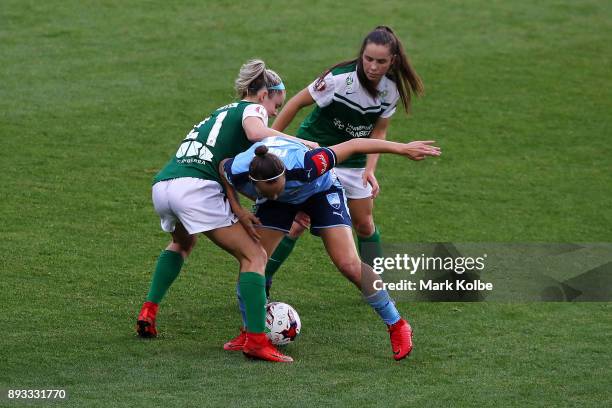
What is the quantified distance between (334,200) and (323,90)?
101 centimetres

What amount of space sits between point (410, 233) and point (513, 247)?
0.87 m

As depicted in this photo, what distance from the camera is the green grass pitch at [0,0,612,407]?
19.0 feet

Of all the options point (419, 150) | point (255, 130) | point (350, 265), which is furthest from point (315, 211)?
point (419, 150)

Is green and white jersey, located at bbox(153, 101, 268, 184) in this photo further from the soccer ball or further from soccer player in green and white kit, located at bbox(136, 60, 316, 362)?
the soccer ball

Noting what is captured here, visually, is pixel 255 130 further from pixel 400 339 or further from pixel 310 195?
pixel 400 339

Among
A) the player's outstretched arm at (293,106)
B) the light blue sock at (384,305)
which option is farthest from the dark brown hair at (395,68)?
the light blue sock at (384,305)

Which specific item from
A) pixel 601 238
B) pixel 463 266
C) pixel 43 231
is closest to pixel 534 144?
pixel 601 238

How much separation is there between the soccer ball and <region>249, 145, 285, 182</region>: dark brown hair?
1.04m

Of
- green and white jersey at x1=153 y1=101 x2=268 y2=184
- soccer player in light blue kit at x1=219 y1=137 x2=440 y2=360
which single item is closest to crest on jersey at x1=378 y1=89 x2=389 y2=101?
soccer player in light blue kit at x1=219 y1=137 x2=440 y2=360

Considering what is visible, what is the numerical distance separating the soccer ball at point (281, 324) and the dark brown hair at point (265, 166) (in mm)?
1035

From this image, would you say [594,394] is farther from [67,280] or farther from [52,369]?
[67,280]

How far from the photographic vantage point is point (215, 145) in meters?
6.15

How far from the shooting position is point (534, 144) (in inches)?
466

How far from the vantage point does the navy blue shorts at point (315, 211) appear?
6.29 meters
